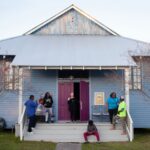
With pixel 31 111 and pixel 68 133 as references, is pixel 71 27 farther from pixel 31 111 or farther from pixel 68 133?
pixel 68 133

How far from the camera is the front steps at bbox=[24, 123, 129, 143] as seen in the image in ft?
61.5

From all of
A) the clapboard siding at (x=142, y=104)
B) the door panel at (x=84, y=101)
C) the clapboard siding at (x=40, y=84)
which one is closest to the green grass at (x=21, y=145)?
the clapboard siding at (x=40, y=84)

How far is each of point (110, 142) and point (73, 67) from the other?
4.15m

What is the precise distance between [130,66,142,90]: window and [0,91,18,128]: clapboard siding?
256 inches

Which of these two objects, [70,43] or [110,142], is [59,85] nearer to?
[70,43]

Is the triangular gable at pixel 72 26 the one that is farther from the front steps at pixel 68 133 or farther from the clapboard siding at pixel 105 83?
the front steps at pixel 68 133

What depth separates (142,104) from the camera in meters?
22.6

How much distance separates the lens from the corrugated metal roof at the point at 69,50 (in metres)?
20.3

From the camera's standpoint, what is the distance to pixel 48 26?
2545cm

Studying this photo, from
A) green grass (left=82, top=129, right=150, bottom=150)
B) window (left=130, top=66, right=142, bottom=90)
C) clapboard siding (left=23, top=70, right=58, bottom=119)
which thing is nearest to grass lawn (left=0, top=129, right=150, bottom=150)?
green grass (left=82, top=129, right=150, bottom=150)

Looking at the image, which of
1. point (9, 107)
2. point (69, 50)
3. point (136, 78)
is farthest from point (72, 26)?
point (9, 107)

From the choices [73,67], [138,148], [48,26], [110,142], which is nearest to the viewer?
[138,148]

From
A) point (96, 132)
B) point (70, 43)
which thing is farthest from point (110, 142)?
point (70, 43)

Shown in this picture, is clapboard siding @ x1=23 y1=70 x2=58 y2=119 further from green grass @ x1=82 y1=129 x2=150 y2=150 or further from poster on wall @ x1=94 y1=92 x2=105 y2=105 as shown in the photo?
green grass @ x1=82 y1=129 x2=150 y2=150
